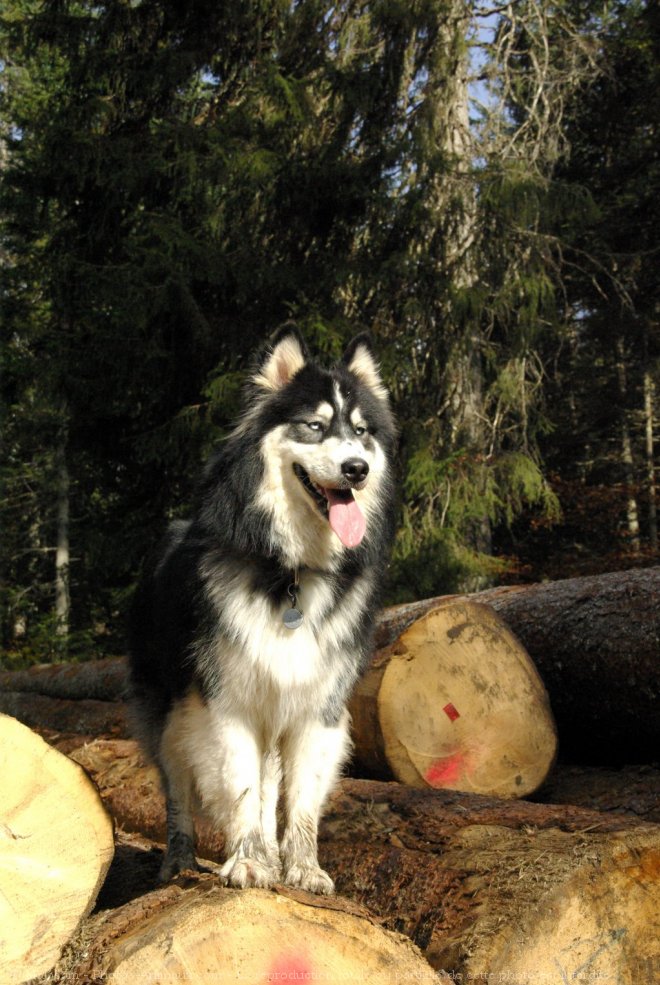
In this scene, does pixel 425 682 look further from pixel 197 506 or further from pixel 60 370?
pixel 60 370

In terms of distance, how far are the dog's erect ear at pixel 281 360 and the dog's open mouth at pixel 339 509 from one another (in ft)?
1.52

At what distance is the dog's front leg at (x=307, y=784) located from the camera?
11.7ft

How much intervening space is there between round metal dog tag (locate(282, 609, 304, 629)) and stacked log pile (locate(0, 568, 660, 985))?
0.92 metres

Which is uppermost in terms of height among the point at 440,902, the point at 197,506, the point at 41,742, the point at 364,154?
the point at 364,154

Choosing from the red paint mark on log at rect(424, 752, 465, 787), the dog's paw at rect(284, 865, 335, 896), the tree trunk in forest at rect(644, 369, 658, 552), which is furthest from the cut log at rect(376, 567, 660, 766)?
the tree trunk in forest at rect(644, 369, 658, 552)

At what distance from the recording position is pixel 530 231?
39.1 feet

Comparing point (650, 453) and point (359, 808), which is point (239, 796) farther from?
point (650, 453)

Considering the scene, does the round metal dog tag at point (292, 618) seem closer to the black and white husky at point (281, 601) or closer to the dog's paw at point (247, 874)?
the black and white husky at point (281, 601)

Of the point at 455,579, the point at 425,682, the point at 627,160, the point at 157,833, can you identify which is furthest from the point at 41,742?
the point at 627,160

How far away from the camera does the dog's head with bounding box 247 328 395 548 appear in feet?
12.1

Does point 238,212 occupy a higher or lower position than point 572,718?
higher

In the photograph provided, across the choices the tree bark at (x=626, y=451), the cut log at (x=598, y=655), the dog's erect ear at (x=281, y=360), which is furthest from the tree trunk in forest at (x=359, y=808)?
the tree bark at (x=626, y=451)

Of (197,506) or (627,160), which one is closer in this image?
(197,506)

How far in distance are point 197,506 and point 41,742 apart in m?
1.27
